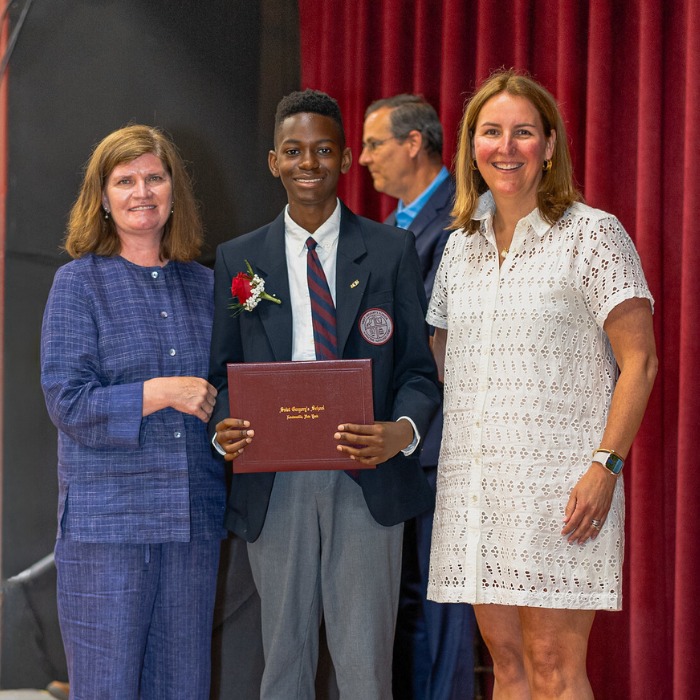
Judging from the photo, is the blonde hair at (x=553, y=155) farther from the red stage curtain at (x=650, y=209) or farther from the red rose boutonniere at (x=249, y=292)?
the red stage curtain at (x=650, y=209)

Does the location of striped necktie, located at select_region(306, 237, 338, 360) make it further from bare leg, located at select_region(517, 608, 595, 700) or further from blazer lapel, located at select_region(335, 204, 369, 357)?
bare leg, located at select_region(517, 608, 595, 700)

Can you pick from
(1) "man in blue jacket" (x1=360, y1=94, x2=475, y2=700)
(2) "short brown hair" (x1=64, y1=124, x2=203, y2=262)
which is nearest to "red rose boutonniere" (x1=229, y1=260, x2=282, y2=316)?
(2) "short brown hair" (x1=64, y1=124, x2=203, y2=262)

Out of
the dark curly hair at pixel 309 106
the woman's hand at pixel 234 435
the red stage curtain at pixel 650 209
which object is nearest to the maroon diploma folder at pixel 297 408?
the woman's hand at pixel 234 435

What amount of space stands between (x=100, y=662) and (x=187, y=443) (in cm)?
59

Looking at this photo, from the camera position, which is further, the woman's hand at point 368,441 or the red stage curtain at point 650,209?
the red stage curtain at point 650,209

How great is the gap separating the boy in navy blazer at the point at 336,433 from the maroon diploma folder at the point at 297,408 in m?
0.03

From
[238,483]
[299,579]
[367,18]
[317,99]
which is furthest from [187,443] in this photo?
[367,18]

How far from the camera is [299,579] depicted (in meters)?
2.45

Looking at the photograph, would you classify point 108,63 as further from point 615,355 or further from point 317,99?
point 615,355

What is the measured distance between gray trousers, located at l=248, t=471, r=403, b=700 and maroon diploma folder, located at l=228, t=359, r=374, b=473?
0.14 meters

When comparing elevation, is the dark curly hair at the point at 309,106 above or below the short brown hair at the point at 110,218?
above

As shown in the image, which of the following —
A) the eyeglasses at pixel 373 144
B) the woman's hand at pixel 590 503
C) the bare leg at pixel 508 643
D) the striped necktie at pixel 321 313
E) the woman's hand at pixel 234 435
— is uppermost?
the eyeglasses at pixel 373 144

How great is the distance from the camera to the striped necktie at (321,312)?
247 cm

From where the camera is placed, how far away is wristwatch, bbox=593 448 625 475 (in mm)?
2236
